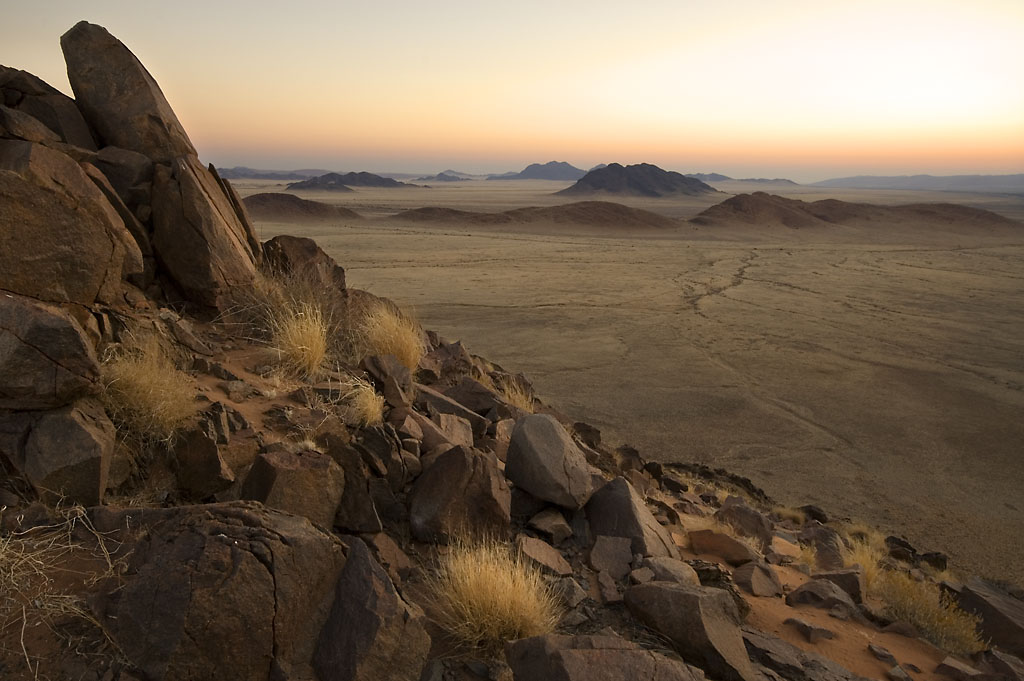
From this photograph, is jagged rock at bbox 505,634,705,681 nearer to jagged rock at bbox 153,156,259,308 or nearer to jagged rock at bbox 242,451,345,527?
jagged rock at bbox 242,451,345,527

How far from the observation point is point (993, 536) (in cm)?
805

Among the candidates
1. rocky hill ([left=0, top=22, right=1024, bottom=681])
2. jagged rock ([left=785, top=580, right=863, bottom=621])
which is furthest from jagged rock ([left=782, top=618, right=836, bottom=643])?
jagged rock ([left=785, top=580, right=863, bottom=621])

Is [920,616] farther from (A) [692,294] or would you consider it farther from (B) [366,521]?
(A) [692,294]

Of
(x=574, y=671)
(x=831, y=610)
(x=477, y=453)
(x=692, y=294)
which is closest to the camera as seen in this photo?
(x=574, y=671)

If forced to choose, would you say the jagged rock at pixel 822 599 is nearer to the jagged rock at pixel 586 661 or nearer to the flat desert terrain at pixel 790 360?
the jagged rock at pixel 586 661

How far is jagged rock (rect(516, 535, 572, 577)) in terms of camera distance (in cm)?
422

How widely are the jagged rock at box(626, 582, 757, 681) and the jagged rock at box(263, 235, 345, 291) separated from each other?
198 inches

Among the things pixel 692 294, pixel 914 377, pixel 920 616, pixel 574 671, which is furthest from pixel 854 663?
pixel 692 294

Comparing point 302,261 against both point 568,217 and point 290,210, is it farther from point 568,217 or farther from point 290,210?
point 290,210

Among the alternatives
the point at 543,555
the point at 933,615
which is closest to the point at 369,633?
the point at 543,555

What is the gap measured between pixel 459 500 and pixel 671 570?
4.81ft

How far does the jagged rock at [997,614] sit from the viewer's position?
5.38 meters

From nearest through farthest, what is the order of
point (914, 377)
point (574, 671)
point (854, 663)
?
point (574, 671)
point (854, 663)
point (914, 377)

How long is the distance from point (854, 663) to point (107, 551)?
444 cm
